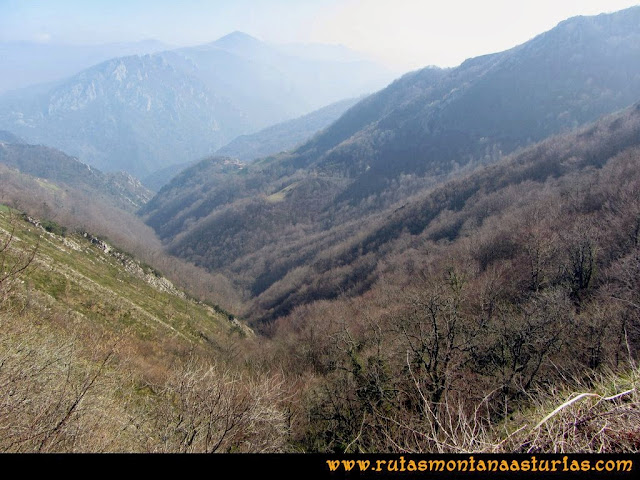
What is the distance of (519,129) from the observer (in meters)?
197

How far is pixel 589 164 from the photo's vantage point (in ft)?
297

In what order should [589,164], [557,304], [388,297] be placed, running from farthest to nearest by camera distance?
[589,164], [388,297], [557,304]

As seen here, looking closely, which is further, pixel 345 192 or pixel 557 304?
pixel 345 192

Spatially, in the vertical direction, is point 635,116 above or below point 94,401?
below

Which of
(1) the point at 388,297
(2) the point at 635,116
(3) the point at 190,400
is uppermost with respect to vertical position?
(3) the point at 190,400

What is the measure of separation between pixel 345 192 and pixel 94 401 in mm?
192853

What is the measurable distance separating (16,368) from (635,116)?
141907 millimetres

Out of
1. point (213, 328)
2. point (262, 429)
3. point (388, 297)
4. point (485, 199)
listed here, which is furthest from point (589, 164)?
point (262, 429)

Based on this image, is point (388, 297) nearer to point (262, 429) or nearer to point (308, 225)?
point (262, 429)

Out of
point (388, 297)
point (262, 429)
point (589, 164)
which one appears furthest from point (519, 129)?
point (262, 429)
